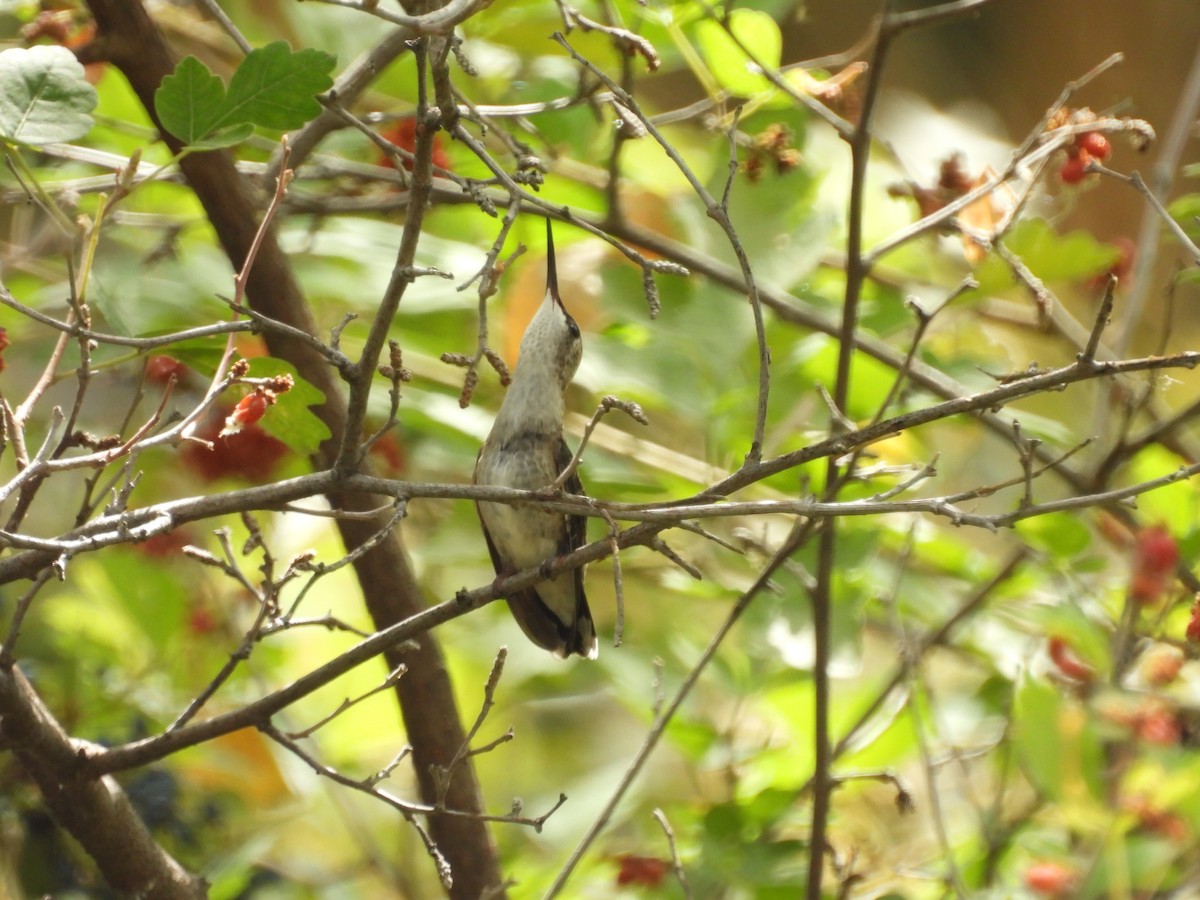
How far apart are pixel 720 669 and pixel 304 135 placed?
139cm

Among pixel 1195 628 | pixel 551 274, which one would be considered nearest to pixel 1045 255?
pixel 1195 628

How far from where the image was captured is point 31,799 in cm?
248

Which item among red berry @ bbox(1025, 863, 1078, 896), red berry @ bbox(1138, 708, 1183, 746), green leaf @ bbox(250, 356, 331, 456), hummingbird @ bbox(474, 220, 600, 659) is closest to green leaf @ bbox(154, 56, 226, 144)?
green leaf @ bbox(250, 356, 331, 456)

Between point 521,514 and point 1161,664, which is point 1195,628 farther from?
point 521,514

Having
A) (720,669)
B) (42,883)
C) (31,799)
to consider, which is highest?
(720,669)

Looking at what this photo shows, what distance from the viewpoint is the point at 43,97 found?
1426 mm

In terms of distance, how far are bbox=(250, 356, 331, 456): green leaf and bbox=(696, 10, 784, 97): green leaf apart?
1.10 meters

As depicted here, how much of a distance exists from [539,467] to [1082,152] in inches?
50.7

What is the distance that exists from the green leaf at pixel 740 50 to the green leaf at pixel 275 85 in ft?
3.32

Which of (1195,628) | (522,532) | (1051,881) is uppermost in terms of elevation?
(522,532)

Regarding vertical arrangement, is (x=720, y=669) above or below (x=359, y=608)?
below

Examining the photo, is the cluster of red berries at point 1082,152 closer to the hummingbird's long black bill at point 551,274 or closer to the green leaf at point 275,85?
the hummingbird's long black bill at point 551,274

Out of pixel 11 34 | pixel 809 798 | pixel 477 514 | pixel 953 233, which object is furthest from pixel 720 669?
pixel 11 34

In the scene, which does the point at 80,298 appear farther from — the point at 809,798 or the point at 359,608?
the point at 359,608
